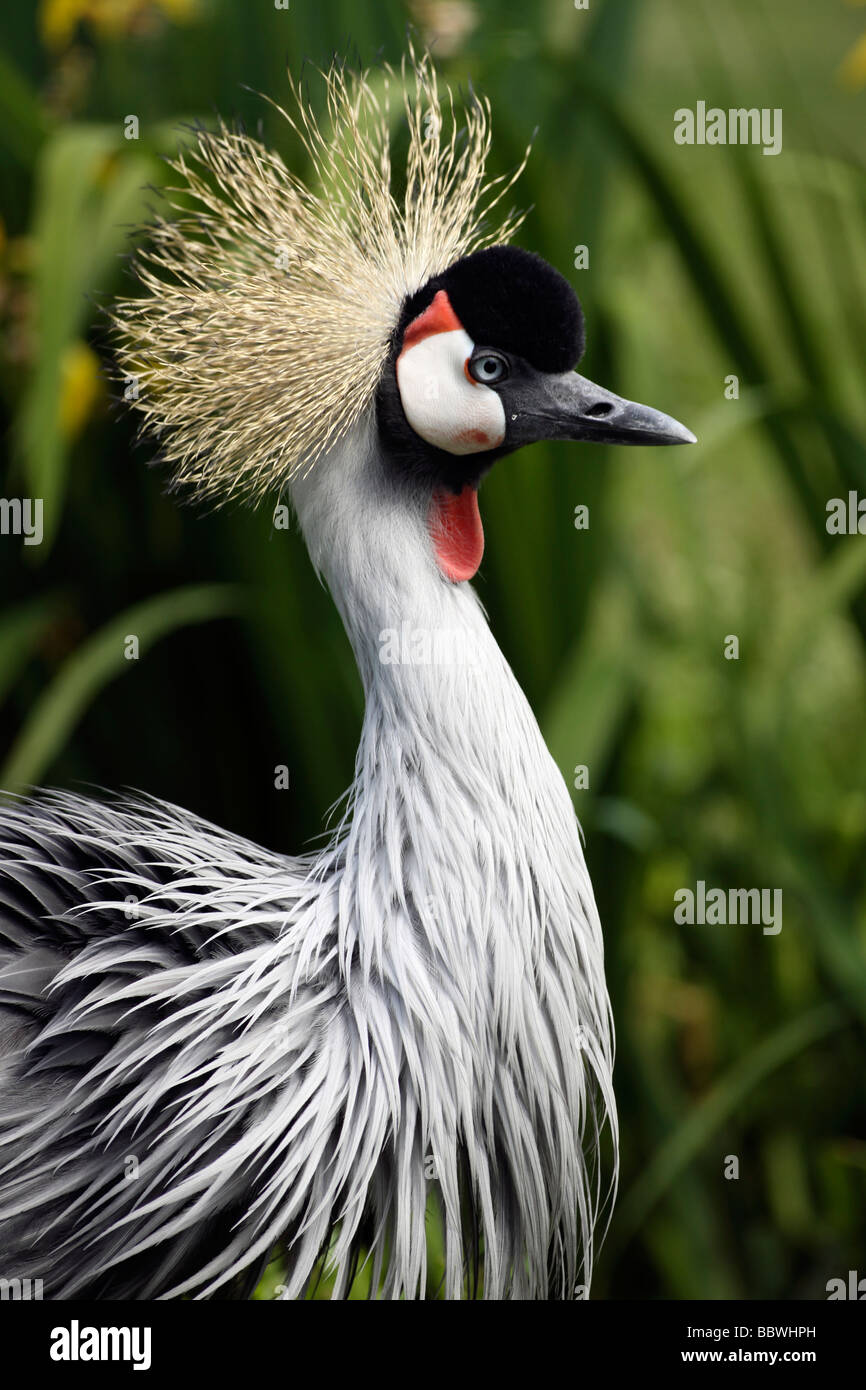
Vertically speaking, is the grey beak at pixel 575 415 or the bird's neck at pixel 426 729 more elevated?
the grey beak at pixel 575 415

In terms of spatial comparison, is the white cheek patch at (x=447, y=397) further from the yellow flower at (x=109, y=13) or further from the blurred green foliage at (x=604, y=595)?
the yellow flower at (x=109, y=13)

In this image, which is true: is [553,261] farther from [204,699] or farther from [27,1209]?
[27,1209]

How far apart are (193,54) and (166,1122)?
1.54m

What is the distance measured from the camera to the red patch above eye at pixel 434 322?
1059 mm

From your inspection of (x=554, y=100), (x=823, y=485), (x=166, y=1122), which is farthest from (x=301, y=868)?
(x=554, y=100)

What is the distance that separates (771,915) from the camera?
1.86m

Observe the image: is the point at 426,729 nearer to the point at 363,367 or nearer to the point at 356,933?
the point at 356,933

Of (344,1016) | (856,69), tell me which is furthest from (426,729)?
(856,69)

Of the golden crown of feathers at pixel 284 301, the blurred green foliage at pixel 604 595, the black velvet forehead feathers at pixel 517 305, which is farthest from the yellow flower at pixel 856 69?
the black velvet forehead feathers at pixel 517 305

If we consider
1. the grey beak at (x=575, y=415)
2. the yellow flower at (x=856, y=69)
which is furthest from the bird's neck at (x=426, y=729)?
the yellow flower at (x=856, y=69)

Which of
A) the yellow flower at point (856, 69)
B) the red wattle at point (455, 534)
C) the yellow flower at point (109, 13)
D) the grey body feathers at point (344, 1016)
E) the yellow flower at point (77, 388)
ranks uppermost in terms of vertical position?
the yellow flower at point (109, 13)

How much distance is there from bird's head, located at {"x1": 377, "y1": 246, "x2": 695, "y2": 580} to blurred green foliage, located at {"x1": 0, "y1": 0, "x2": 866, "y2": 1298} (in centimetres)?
52

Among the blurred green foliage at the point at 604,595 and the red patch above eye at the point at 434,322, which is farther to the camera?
the blurred green foliage at the point at 604,595

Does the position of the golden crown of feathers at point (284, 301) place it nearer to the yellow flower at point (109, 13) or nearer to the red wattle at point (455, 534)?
the red wattle at point (455, 534)
